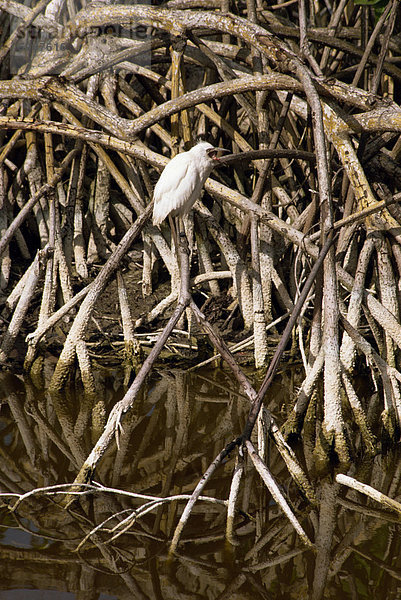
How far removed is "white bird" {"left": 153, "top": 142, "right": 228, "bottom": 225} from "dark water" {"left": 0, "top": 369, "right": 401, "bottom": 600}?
1648 millimetres

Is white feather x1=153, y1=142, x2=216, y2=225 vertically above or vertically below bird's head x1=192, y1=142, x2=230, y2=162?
below

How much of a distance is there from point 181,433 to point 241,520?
1195 millimetres

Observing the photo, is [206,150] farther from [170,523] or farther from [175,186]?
[170,523]

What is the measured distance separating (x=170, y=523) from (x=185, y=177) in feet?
7.58

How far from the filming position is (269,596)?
3197 mm

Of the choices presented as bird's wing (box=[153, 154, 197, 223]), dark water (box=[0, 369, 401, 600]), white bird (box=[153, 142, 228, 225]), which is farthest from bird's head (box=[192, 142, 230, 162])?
dark water (box=[0, 369, 401, 600])

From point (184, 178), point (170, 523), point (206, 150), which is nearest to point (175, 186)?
point (184, 178)

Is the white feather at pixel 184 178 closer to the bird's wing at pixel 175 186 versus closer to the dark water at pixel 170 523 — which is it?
the bird's wing at pixel 175 186

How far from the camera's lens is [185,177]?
4.61 metres

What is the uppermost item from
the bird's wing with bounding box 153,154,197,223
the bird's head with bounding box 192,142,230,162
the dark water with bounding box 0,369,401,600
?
the bird's head with bounding box 192,142,230,162

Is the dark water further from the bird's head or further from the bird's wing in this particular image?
the bird's head

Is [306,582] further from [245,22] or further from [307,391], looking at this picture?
[245,22]

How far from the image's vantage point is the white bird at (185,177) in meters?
4.59

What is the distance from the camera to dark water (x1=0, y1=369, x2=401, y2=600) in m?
3.26
